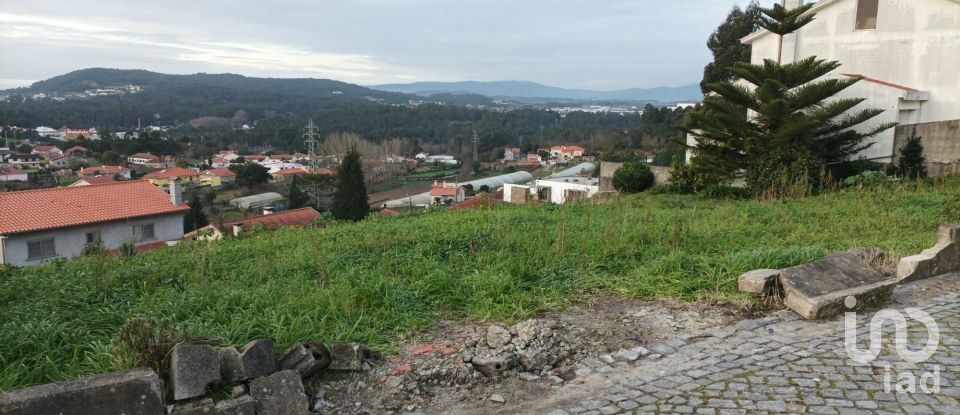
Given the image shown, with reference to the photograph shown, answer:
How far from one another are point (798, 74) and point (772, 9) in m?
1.93

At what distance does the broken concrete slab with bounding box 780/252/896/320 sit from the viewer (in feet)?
13.9

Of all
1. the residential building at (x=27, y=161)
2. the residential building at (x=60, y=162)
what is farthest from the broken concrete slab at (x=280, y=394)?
the residential building at (x=60, y=162)

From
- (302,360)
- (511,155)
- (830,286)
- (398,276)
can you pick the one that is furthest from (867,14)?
(511,155)

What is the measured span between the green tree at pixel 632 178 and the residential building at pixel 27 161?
48.2m

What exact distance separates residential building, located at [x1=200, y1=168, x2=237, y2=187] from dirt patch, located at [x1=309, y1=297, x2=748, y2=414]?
49078 millimetres

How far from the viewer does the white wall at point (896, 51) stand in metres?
15.0

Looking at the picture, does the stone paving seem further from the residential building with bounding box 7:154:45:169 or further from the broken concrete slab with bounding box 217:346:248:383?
the residential building with bounding box 7:154:45:169

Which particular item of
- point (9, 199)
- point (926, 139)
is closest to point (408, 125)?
point (9, 199)

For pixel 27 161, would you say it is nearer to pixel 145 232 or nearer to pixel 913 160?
pixel 145 232

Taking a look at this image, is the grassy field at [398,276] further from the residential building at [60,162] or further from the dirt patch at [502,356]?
the residential building at [60,162]

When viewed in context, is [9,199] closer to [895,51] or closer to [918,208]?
[918,208]

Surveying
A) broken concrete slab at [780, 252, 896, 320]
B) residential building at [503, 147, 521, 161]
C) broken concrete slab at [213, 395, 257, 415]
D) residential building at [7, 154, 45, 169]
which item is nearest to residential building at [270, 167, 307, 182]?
residential building at [7, 154, 45, 169]

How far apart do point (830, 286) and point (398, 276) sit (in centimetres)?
328

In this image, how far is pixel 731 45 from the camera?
24.2 meters
